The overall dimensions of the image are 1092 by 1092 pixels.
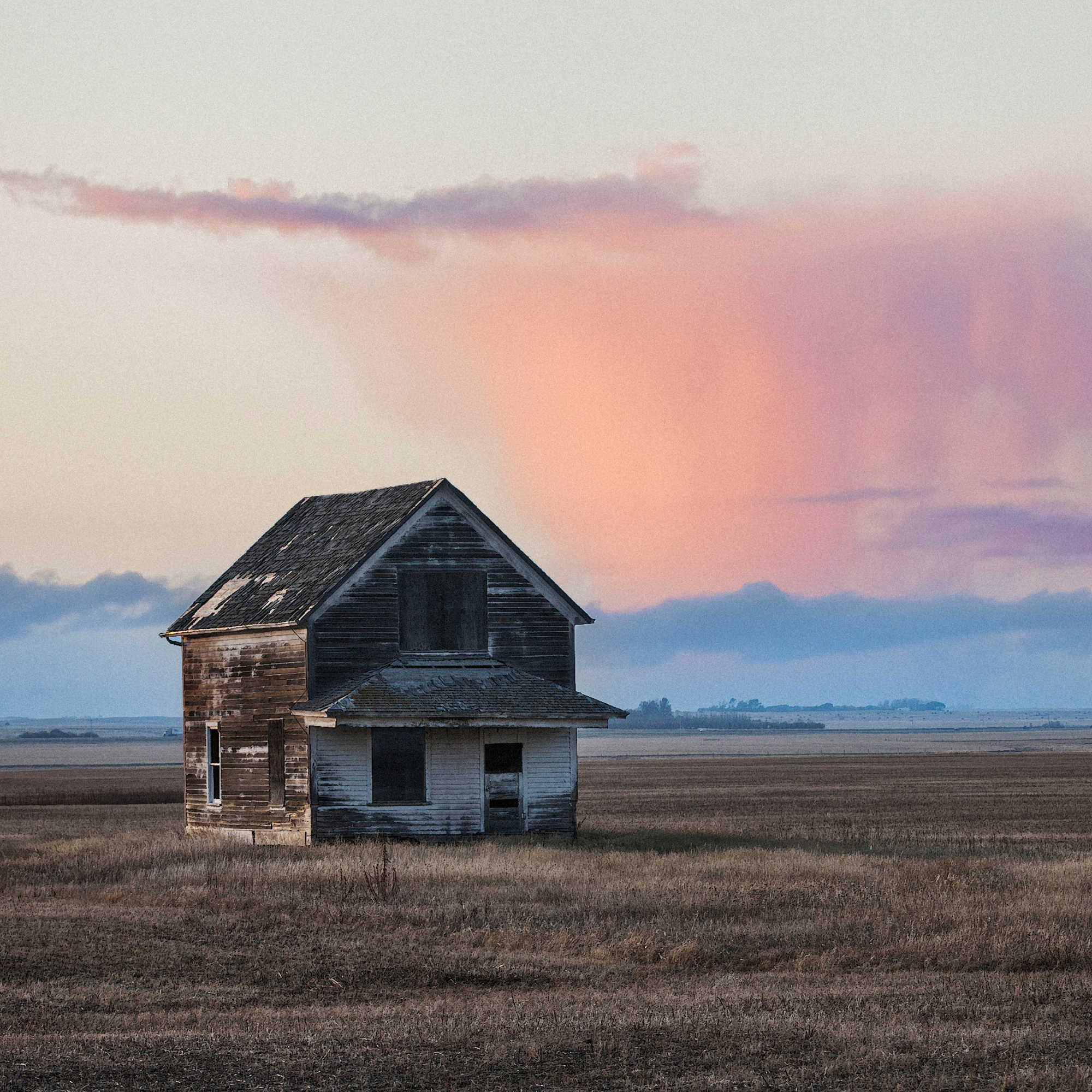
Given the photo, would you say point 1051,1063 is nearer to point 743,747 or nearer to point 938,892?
point 938,892

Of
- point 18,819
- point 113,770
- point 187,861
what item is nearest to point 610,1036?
point 187,861

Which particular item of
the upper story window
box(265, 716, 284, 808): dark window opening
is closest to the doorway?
the upper story window

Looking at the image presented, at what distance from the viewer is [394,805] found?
3200 cm

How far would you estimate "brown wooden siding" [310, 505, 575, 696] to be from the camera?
32.4 metres

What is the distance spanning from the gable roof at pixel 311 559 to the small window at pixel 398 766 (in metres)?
2.70

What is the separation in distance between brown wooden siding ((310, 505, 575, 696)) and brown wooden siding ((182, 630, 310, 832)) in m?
0.65

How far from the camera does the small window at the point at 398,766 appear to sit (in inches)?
1264

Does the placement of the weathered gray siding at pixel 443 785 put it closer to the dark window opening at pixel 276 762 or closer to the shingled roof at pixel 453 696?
the shingled roof at pixel 453 696

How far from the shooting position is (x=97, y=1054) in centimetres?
1327

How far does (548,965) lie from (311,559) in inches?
713

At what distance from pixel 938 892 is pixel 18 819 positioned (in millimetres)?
35661

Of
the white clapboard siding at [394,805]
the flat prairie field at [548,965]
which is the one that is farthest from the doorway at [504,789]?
the flat prairie field at [548,965]

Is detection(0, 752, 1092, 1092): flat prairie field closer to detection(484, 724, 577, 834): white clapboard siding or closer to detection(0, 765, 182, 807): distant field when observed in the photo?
detection(484, 724, 577, 834): white clapboard siding

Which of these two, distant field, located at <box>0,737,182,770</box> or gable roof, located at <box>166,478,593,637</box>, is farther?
distant field, located at <box>0,737,182,770</box>
